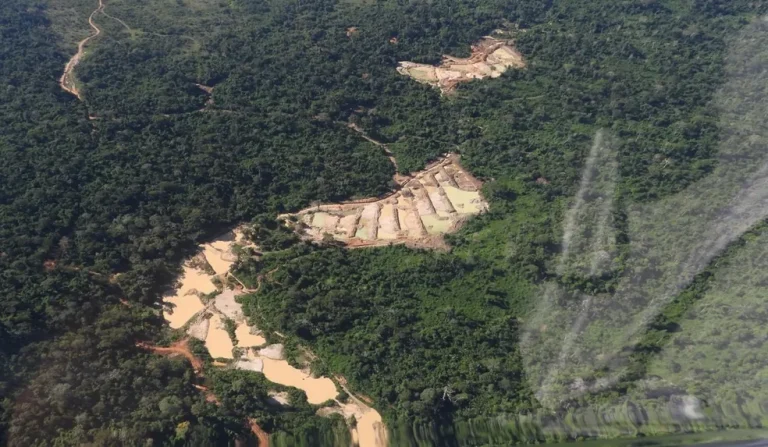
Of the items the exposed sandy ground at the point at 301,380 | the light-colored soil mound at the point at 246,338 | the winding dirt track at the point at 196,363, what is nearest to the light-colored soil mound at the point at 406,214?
the light-colored soil mound at the point at 246,338

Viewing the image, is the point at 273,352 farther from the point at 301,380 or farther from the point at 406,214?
the point at 406,214

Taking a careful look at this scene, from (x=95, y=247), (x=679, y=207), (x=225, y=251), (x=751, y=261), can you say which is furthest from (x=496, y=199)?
(x=95, y=247)

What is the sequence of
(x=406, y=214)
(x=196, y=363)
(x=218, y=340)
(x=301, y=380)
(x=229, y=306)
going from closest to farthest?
(x=301, y=380) < (x=196, y=363) < (x=218, y=340) < (x=229, y=306) < (x=406, y=214)

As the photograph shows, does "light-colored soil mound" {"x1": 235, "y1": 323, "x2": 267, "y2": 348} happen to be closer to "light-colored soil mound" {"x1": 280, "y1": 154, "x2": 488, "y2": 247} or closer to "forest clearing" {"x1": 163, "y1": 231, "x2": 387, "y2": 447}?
"forest clearing" {"x1": 163, "y1": 231, "x2": 387, "y2": 447}

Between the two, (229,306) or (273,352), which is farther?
(229,306)

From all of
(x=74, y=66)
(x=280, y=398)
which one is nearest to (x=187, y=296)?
(x=280, y=398)

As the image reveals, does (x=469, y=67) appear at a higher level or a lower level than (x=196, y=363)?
higher
